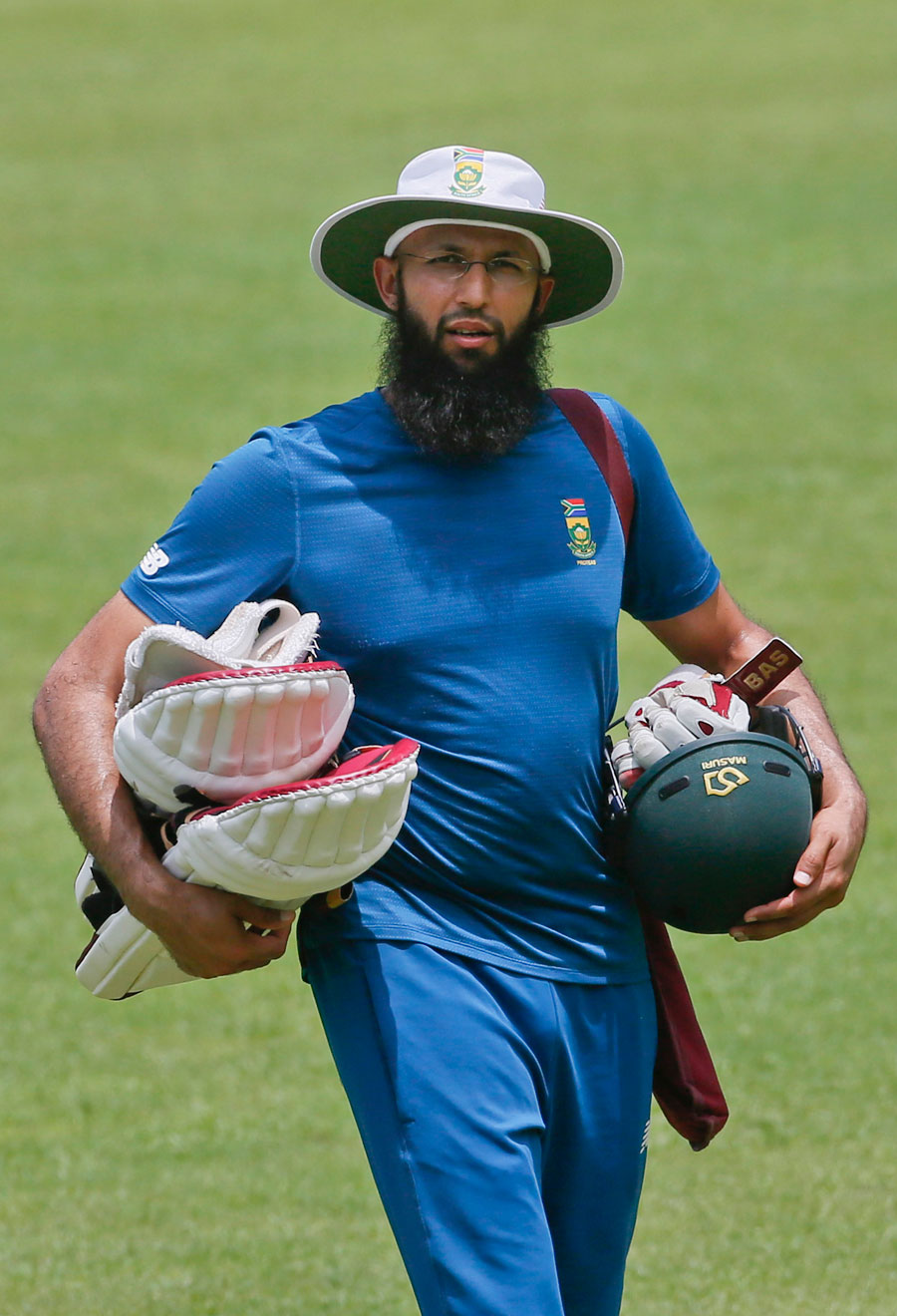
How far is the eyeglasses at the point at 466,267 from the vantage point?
447 centimetres

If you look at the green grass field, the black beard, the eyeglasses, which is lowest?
the green grass field

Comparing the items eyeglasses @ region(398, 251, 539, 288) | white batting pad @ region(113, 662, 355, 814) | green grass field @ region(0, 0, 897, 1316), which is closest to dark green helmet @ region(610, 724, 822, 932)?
white batting pad @ region(113, 662, 355, 814)

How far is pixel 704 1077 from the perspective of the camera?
14.7ft

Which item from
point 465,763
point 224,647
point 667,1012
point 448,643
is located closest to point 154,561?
point 224,647

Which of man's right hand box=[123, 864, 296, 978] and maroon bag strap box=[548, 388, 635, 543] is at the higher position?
maroon bag strap box=[548, 388, 635, 543]

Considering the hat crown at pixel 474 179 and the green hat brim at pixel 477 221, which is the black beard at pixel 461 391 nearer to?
the green hat brim at pixel 477 221

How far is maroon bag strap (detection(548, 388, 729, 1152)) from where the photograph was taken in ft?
14.6

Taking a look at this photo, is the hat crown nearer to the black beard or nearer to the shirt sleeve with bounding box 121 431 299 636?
the black beard

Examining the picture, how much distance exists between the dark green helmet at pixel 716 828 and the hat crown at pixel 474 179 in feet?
3.98

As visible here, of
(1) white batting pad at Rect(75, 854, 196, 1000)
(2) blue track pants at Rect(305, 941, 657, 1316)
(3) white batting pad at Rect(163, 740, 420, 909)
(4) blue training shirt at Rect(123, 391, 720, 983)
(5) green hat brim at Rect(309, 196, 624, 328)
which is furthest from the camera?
(5) green hat brim at Rect(309, 196, 624, 328)

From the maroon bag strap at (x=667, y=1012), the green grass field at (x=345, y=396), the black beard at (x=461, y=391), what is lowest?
the green grass field at (x=345, y=396)

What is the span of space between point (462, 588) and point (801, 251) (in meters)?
19.0

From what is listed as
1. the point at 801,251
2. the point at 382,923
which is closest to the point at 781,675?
the point at 382,923

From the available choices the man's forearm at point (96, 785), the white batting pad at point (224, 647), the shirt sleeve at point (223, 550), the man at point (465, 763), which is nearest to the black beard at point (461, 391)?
the man at point (465, 763)
